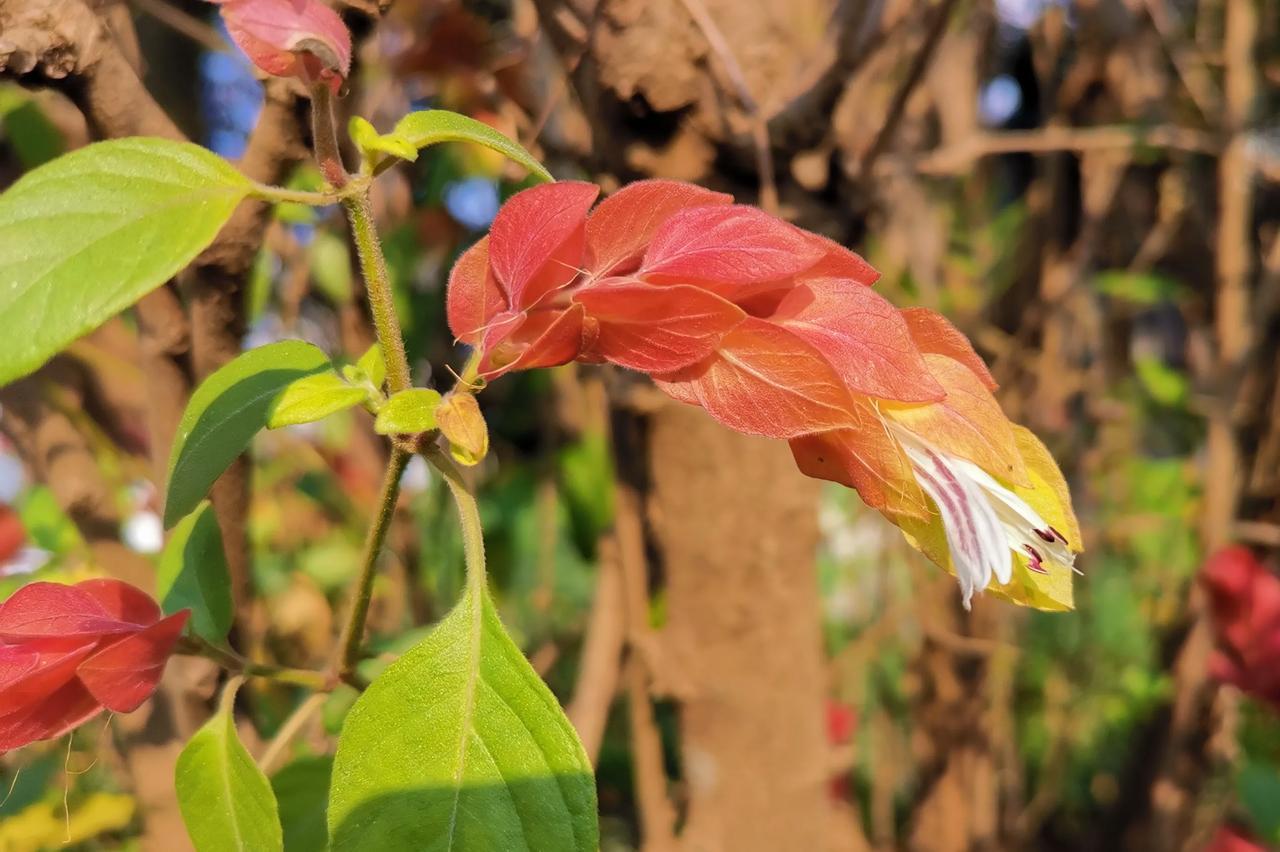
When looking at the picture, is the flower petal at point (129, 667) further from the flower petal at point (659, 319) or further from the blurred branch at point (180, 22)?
the blurred branch at point (180, 22)

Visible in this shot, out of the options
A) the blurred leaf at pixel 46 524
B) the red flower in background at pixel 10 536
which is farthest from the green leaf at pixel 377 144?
the red flower in background at pixel 10 536

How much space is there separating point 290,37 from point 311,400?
11 centimetres

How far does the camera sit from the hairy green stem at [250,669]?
40cm

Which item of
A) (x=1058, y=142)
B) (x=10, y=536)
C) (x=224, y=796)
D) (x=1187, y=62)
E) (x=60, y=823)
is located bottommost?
(x=60, y=823)

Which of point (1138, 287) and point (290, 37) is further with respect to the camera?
point (1138, 287)

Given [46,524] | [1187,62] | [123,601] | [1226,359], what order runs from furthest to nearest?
[1187,62] < [1226,359] < [46,524] < [123,601]

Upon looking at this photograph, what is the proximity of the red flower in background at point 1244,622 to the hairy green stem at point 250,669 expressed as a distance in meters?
0.84

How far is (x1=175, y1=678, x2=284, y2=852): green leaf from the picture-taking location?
356 mm

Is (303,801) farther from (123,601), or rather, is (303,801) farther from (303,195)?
(303,195)

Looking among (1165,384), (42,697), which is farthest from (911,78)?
(1165,384)

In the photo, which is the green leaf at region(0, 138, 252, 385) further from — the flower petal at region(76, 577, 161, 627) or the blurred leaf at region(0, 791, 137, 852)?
the blurred leaf at region(0, 791, 137, 852)

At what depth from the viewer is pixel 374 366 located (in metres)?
0.37

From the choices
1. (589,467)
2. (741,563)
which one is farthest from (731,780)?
(589,467)

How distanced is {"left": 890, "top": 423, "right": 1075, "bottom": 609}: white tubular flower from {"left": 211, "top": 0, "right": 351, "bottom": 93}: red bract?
0.21 meters
